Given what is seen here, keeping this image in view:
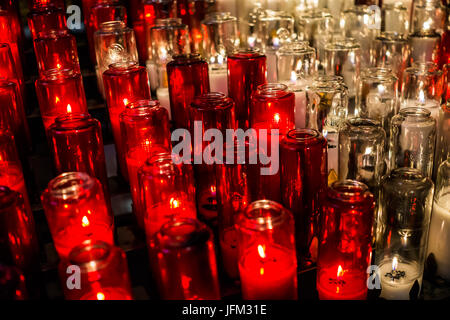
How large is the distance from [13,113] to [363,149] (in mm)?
918

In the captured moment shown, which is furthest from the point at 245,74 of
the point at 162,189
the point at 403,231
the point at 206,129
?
the point at 403,231

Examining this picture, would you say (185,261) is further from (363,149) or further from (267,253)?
(363,149)

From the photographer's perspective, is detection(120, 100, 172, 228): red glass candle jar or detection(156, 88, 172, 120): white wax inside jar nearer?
detection(120, 100, 172, 228): red glass candle jar

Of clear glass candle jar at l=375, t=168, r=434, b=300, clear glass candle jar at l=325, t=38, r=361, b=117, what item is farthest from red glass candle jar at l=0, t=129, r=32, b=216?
clear glass candle jar at l=325, t=38, r=361, b=117

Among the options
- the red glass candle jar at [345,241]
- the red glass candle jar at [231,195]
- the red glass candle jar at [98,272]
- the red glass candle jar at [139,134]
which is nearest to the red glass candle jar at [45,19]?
the red glass candle jar at [139,134]

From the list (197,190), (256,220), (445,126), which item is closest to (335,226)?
(256,220)

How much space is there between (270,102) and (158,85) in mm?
654

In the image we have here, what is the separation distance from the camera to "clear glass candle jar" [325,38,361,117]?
1.76 m

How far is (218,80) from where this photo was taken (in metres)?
1.67

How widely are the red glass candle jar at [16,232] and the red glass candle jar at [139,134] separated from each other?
10.6 inches

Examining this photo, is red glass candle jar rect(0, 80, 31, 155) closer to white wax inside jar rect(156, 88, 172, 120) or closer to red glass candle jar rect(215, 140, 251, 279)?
white wax inside jar rect(156, 88, 172, 120)

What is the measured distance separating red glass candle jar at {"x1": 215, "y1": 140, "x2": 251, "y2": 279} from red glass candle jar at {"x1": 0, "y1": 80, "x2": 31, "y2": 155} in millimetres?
613
